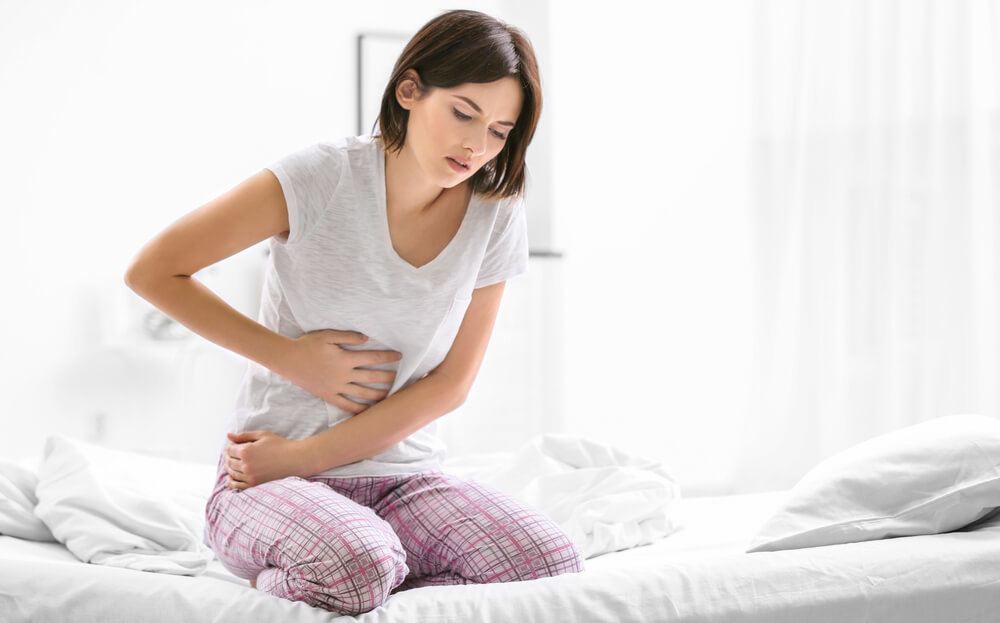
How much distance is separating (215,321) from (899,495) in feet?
3.12

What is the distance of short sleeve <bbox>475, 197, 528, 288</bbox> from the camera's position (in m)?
1.48

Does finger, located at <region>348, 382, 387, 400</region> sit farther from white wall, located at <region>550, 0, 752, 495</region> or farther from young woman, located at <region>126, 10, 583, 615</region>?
white wall, located at <region>550, 0, 752, 495</region>

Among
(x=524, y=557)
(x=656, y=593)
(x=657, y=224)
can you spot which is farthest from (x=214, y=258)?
(x=657, y=224)

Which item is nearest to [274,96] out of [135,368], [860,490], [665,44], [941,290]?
[135,368]

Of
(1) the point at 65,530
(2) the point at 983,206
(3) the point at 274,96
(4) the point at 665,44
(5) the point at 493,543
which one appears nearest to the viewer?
(5) the point at 493,543

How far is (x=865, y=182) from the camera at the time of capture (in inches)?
127

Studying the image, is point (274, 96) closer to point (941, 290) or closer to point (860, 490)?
point (941, 290)

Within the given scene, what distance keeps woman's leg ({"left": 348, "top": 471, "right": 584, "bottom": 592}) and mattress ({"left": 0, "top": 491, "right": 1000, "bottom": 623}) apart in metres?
0.10

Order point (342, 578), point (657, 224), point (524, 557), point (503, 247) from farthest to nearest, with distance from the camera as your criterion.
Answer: point (657, 224)
point (503, 247)
point (524, 557)
point (342, 578)

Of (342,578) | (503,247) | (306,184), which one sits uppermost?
(306,184)

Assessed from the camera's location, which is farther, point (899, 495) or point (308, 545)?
point (899, 495)

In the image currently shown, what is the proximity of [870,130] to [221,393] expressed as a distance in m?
2.32

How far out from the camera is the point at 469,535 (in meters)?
1.29

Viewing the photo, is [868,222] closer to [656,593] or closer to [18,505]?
[656,593]
